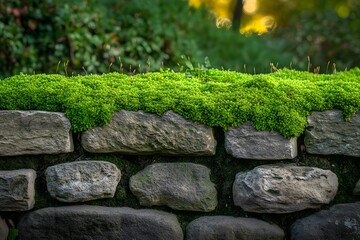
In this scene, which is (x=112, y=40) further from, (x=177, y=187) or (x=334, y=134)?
(x=334, y=134)

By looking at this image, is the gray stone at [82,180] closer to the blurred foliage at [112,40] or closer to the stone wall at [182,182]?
the stone wall at [182,182]

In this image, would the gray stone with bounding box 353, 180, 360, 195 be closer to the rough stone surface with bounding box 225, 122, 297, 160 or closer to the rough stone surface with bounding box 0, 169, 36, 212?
the rough stone surface with bounding box 225, 122, 297, 160

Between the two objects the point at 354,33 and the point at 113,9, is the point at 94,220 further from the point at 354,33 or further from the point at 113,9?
the point at 354,33

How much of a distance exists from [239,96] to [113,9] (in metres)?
3.74

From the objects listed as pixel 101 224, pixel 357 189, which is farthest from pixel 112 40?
pixel 357 189

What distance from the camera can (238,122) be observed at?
2.70 m

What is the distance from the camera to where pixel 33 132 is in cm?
273

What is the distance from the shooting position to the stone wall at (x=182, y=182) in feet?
8.76

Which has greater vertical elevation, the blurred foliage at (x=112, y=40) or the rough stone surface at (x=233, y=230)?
the blurred foliage at (x=112, y=40)

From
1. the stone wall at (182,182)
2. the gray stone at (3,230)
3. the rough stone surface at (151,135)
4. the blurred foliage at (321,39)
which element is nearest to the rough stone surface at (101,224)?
the stone wall at (182,182)

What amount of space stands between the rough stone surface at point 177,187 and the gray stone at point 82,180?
145 mm

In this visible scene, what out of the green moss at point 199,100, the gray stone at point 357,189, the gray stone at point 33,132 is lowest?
the gray stone at point 357,189

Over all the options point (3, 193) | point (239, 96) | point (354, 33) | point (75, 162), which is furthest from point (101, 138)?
point (354, 33)

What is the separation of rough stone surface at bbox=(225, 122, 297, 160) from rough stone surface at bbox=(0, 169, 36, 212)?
1.09m
